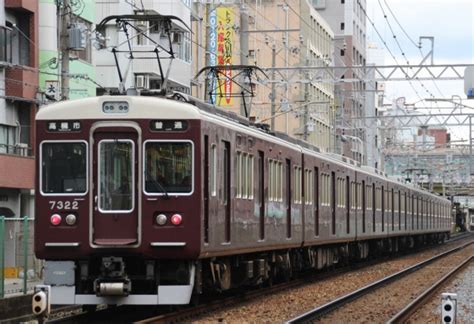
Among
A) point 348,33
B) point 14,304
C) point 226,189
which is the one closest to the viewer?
point 226,189

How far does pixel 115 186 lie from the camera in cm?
1423

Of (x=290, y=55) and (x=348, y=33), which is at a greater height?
(x=348, y=33)

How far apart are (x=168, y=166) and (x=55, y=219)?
1722mm

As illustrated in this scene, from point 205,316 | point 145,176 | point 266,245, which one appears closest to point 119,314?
point 205,316

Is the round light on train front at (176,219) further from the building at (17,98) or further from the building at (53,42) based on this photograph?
the building at (17,98)

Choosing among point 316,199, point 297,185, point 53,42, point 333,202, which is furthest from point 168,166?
point 53,42

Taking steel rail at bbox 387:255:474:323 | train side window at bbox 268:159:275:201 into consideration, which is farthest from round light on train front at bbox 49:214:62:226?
train side window at bbox 268:159:275:201

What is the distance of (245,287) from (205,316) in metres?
4.93

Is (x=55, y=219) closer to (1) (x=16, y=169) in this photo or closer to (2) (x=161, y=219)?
(2) (x=161, y=219)

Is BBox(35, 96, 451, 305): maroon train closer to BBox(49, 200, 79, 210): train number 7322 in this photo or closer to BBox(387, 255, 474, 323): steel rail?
BBox(49, 200, 79, 210): train number 7322

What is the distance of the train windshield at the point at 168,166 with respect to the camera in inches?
558

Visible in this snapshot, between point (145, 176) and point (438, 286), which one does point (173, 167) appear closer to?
point (145, 176)

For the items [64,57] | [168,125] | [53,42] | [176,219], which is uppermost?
[53,42]

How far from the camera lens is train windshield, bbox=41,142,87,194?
14.3 meters
